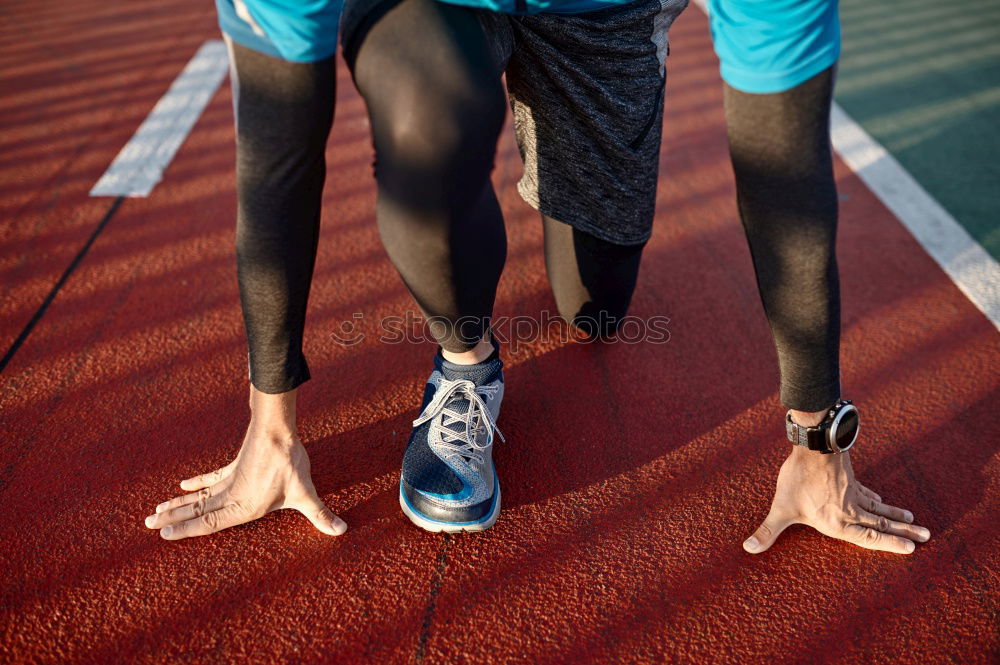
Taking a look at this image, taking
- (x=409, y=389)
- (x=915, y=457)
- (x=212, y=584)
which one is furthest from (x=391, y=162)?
(x=915, y=457)

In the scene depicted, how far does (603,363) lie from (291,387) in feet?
3.12

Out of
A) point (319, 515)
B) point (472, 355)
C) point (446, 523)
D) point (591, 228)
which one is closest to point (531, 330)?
point (591, 228)

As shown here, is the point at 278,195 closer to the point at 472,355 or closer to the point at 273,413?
the point at 273,413

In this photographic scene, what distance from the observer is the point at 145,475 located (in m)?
1.72

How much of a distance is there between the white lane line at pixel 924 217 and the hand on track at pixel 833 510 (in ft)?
3.34

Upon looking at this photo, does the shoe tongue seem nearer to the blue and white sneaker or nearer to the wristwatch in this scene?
the blue and white sneaker

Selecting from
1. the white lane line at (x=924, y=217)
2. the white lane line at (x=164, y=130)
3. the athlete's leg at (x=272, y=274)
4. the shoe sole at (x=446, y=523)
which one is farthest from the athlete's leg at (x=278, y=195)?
the white lane line at (x=924, y=217)

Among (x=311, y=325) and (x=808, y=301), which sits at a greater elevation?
(x=808, y=301)

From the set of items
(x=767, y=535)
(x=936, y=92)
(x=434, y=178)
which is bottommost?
(x=936, y=92)

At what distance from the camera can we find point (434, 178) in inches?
53.9

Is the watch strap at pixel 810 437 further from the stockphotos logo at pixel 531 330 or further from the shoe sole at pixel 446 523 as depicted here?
the stockphotos logo at pixel 531 330

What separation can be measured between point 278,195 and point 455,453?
0.67 metres

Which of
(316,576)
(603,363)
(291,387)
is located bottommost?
(603,363)

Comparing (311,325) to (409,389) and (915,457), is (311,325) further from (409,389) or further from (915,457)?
(915,457)
